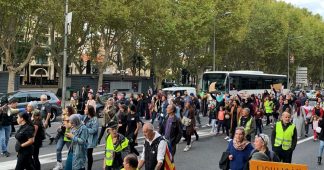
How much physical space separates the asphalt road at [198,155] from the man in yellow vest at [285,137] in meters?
2.44

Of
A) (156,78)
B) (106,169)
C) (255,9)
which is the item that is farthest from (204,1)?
(106,169)

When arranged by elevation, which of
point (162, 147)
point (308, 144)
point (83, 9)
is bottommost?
point (308, 144)

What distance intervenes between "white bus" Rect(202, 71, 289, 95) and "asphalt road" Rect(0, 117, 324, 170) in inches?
683

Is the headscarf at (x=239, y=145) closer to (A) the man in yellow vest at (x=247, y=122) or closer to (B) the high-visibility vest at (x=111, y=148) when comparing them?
(B) the high-visibility vest at (x=111, y=148)

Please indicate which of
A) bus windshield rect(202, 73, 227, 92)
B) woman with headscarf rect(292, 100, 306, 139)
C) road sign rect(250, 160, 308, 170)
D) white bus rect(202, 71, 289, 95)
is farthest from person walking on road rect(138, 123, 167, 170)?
bus windshield rect(202, 73, 227, 92)

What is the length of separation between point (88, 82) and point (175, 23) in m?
9.01

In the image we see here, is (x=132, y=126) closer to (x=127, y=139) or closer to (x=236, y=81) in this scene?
(x=127, y=139)

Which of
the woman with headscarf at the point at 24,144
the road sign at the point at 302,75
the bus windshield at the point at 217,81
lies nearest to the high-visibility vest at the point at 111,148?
the woman with headscarf at the point at 24,144

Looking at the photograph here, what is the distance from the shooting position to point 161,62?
46.4 m

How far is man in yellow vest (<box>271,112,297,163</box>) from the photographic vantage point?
30.3ft

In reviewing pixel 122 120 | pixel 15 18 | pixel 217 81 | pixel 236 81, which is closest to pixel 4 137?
pixel 122 120

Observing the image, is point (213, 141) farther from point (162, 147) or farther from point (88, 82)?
point (88, 82)

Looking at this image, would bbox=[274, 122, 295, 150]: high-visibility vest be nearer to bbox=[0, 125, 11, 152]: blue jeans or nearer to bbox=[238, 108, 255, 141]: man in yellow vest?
bbox=[238, 108, 255, 141]: man in yellow vest

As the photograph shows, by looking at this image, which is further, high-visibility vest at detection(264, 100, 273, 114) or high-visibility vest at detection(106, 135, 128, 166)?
high-visibility vest at detection(264, 100, 273, 114)
